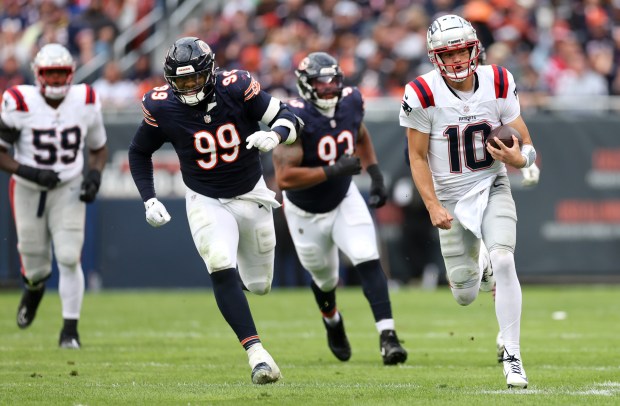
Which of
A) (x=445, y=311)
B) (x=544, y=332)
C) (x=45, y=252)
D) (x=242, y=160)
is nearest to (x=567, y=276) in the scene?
(x=445, y=311)

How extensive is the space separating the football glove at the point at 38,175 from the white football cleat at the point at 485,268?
10.9 ft

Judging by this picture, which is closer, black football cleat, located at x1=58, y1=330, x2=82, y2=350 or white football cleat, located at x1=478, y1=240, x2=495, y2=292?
white football cleat, located at x1=478, y1=240, x2=495, y2=292

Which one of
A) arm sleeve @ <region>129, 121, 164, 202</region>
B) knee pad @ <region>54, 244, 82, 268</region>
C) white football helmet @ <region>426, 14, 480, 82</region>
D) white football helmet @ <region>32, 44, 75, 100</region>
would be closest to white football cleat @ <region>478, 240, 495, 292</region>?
white football helmet @ <region>426, 14, 480, 82</region>

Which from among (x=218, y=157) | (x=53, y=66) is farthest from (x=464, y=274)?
(x=53, y=66)

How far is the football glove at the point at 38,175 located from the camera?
8680mm

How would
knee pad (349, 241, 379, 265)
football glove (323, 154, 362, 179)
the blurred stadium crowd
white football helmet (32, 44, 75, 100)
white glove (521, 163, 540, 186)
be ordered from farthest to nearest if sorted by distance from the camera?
1. the blurred stadium crowd
2. white football helmet (32, 44, 75, 100)
3. knee pad (349, 241, 379, 265)
4. football glove (323, 154, 362, 179)
5. white glove (521, 163, 540, 186)

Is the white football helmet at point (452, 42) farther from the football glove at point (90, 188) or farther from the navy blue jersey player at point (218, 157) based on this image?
the football glove at point (90, 188)

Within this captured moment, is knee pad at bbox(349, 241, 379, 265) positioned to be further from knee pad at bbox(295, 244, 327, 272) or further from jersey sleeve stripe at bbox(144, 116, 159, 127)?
jersey sleeve stripe at bbox(144, 116, 159, 127)

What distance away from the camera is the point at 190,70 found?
650 centimetres

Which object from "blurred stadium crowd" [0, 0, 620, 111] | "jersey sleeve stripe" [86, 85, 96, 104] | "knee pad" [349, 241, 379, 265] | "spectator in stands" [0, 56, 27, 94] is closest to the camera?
"knee pad" [349, 241, 379, 265]

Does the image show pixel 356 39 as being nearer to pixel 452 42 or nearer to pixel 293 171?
pixel 293 171

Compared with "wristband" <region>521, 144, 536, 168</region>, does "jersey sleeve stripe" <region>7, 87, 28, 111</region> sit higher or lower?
higher

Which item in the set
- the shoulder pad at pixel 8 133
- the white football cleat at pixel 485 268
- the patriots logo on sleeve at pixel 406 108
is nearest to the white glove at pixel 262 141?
the patriots logo on sleeve at pixel 406 108

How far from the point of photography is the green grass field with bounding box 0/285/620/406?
19.2 feet
